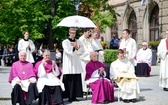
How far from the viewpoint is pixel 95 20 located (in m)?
27.4

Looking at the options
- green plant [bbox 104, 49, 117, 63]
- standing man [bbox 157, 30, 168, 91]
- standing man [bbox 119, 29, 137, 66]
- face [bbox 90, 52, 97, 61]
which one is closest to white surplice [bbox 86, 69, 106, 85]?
face [bbox 90, 52, 97, 61]

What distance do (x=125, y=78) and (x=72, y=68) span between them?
4.80 feet

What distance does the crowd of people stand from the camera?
980cm

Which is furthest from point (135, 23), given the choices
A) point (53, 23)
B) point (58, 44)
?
point (53, 23)

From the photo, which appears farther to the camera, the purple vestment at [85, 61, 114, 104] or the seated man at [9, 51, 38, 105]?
the purple vestment at [85, 61, 114, 104]

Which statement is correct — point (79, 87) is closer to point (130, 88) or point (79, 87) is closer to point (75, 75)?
point (75, 75)

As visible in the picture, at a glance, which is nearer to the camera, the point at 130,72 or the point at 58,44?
the point at 130,72

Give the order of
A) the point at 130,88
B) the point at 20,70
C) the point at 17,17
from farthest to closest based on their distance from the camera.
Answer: the point at 17,17 < the point at 130,88 < the point at 20,70

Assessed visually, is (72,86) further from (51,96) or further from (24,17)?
(24,17)

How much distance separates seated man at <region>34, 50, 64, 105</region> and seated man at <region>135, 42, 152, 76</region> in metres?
8.93

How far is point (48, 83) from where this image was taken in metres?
9.91

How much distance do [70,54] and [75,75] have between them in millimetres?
616

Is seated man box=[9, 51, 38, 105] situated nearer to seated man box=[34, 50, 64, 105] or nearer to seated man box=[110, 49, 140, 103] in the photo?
seated man box=[34, 50, 64, 105]

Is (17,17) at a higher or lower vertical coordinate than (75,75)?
higher
